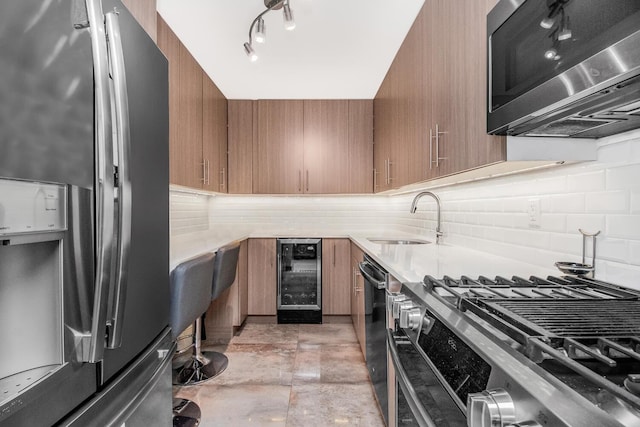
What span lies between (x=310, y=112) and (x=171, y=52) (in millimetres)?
1669

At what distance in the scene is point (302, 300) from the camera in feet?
11.0

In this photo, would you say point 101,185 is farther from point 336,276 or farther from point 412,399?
point 336,276

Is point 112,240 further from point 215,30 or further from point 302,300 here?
point 302,300

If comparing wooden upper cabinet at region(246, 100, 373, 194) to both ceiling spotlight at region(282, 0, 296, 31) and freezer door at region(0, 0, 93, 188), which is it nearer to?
ceiling spotlight at region(282, 0, 296, 31)

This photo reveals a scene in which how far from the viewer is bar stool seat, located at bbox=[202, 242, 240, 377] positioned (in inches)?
85.8

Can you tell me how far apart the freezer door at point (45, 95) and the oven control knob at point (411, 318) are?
885 mm

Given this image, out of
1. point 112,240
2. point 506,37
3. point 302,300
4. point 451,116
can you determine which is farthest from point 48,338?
point 302,300

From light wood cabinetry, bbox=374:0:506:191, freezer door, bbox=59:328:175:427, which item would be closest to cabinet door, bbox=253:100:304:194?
light wood cabinetry, bbox=374:0:506:191

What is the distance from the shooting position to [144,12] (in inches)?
56.2

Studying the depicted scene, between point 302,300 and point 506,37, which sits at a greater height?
point 506,37

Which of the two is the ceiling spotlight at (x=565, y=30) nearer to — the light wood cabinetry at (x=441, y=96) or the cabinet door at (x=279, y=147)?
the light wood cabinetry at (x=441, y=96)

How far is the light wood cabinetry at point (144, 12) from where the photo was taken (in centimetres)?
131

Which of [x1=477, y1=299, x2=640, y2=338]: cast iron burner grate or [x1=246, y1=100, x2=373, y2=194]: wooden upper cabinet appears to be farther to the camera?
[x1=246, y1=100, x2=373, y2=194]: wooden upper cabinet

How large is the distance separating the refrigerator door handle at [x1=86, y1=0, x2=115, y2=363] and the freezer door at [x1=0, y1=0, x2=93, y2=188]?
31mm
